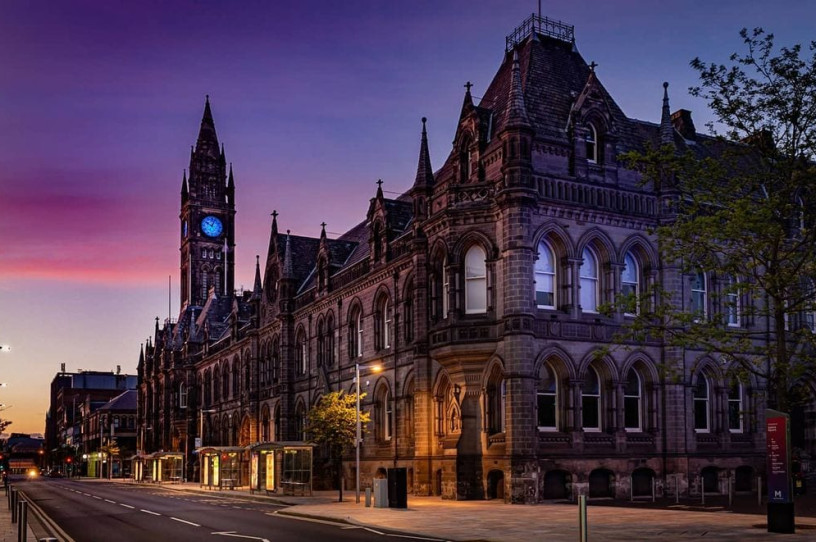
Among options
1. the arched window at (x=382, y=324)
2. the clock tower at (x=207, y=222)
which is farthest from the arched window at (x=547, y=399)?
the clock tower at (x=207, y=222)

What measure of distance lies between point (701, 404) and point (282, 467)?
22.9 meters

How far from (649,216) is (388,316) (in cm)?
1539

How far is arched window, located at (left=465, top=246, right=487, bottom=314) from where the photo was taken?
41.4 m

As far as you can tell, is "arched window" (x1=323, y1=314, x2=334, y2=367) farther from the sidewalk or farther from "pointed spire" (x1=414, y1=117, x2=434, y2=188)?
the sidewalk

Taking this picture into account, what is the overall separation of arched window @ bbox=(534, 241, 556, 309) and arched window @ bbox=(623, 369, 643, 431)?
16.9ft

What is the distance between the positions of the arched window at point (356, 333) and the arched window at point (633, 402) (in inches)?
699

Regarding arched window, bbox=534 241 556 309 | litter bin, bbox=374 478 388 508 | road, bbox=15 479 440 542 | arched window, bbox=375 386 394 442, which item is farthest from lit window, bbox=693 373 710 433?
road, bbox=15 479 440 542

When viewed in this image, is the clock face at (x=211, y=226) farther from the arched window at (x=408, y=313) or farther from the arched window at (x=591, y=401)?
the arched window at (x=591, y=401)

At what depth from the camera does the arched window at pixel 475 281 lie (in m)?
41.4

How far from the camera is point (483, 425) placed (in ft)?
133

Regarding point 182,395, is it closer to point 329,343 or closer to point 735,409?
point 329,343

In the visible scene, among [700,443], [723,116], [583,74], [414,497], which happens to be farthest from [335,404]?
[723,116]

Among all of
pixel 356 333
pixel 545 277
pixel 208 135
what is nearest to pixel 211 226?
pixel 208 135

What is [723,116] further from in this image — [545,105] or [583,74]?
[583,74]
